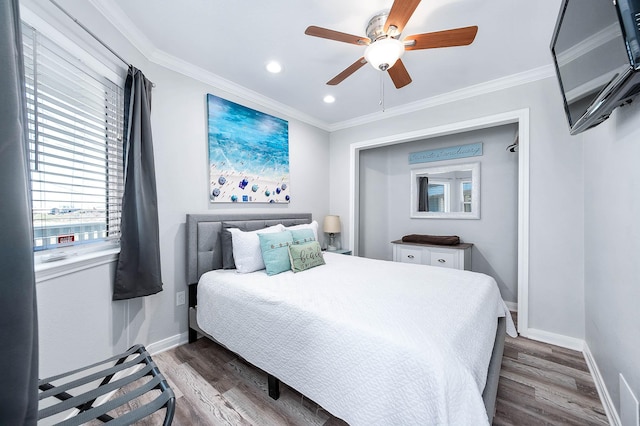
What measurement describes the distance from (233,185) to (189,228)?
68 cm

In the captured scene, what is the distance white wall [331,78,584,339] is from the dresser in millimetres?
760

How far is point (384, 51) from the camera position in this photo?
5.45ft

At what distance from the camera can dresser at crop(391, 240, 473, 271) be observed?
3.21 metres

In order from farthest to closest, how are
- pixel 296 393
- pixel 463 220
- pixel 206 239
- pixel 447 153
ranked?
pixel 447 153 < pixel 463 220 < pixel 206 239 < pixel 296 393

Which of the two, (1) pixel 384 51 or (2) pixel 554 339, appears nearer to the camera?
(1) pixel 384 51

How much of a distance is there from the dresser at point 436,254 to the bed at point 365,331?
109cm

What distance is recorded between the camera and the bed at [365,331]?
1.05 meters

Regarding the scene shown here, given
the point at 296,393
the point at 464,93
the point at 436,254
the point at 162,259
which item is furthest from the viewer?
the point at 436,254

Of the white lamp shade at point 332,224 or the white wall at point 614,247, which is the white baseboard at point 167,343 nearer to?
the white lamp shade at point 332,224

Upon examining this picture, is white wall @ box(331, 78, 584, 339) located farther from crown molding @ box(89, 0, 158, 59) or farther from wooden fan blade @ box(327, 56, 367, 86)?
crown molding @ box(89, 0, 158, 59)

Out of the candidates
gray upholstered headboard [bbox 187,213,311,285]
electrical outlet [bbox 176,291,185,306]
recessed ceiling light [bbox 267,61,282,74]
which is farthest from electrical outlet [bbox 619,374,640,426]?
recessed ceiling light [bbox 267,61,282,74]

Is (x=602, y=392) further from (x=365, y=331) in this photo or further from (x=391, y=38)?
(x=391, y=38)

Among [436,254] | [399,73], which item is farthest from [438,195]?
[399,73]

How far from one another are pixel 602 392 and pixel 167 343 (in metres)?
3.33
